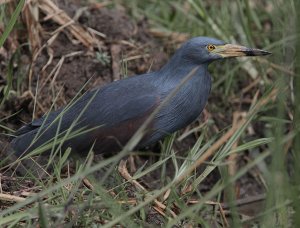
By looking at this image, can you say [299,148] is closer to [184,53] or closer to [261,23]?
[184,53]

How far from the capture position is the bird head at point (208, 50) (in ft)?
14.3

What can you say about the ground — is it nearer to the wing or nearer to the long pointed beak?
the wing

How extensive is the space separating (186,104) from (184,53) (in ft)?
1.18

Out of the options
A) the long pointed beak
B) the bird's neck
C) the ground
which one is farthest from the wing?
the long pointed beak

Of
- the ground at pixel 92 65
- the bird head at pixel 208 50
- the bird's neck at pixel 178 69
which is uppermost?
the bird head at pixel 208 50

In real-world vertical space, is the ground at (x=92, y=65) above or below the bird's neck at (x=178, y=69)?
below

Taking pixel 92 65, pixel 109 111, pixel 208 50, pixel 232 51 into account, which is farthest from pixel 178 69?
pixel 92 65

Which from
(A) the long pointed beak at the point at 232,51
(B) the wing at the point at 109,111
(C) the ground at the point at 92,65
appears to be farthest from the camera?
(C) the ground at the point at 92,65

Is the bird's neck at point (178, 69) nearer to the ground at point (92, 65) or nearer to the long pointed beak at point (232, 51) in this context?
the long pointed beak at point (232, 51)

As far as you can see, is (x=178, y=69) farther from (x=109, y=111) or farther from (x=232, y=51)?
(x=109, y=111)

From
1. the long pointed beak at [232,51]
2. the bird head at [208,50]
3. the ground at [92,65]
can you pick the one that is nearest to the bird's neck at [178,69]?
the bird head at [208,50]

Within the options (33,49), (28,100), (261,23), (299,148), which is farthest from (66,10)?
(299,148)

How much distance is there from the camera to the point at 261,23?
6.17 meters

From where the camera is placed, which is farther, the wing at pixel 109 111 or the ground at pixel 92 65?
the ground at pixel 92 65
